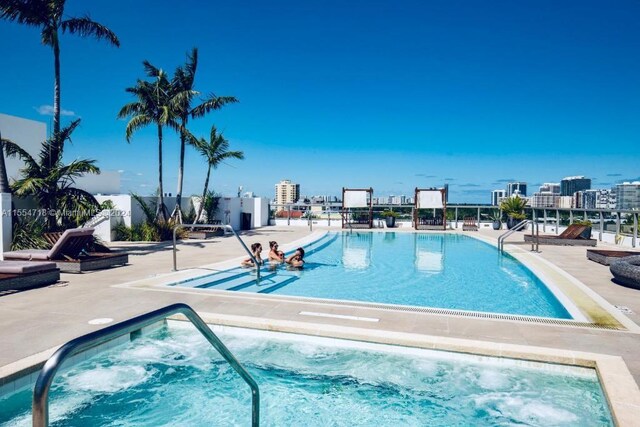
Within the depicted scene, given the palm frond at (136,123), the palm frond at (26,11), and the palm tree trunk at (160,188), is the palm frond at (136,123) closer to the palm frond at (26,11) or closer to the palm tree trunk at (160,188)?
the palm tree trunk at (160,188)

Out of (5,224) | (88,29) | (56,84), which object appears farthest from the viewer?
(88,29)

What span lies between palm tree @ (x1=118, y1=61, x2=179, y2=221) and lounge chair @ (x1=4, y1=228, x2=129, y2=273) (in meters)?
6.93

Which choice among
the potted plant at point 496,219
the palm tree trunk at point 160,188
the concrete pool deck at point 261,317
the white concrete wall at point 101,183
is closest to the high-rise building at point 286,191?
the white concrete wall at point 101,183

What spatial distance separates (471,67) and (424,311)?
27.2 metres

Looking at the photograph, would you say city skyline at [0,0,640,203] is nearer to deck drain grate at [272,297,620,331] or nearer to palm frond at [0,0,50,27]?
palm frond at [0,0,50,27]

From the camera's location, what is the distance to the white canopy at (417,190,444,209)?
72.2 feet

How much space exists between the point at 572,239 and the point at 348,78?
2176 centimetres

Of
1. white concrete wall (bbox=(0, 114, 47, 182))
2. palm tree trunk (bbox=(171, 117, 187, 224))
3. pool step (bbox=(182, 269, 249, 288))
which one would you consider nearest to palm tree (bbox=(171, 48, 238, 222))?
palm tree trunk (bbox=(171, 117, 187, 224))

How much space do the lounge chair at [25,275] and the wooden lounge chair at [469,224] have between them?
737 inches

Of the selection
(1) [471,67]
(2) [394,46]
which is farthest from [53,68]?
(1) [471,67]

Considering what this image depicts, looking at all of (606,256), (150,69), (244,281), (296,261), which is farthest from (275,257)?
(150,69)

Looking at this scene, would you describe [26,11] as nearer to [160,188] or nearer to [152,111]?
[152,111]

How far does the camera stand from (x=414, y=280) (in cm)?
934

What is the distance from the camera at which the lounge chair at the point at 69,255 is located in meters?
8.21
